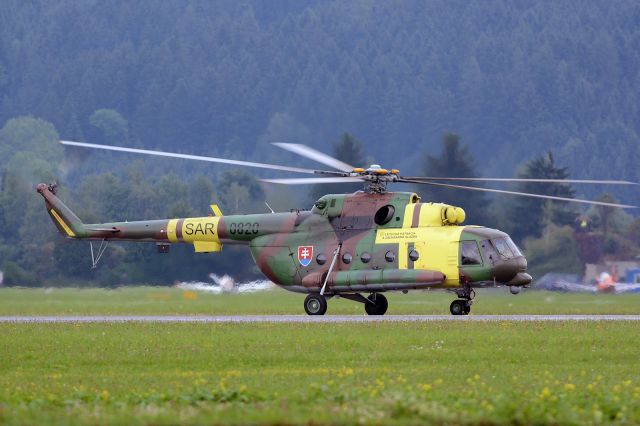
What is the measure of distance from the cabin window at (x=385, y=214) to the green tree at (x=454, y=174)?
17411 millimetres

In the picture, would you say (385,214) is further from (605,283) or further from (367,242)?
(605,283)

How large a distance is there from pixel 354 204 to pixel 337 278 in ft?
6.54

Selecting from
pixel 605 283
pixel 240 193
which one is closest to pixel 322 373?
pixel 605 283

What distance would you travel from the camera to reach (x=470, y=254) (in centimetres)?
3422

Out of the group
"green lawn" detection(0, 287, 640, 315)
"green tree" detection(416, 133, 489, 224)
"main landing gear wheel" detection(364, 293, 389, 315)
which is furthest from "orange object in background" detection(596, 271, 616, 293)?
"main landing gear wheel" detection(364, 293, 389, 315)

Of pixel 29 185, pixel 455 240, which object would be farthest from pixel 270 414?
pixel 29 185

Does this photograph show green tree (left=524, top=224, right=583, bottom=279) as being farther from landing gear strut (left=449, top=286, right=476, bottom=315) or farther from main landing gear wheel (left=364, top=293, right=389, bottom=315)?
landing gear strut (left=449, top=286, right=476, bottom=315)

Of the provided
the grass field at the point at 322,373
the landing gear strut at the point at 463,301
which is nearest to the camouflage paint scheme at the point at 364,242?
the landing gear strut at the point at 463,301

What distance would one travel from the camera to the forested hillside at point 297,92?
218ft

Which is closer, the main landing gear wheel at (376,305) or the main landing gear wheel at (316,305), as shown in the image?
the main landing gear wheel at (316,305)

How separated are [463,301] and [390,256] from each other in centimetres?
223

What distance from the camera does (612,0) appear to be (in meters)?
121

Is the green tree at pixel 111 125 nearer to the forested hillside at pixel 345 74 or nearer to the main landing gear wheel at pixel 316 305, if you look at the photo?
the forested hillside at pixel 345 74

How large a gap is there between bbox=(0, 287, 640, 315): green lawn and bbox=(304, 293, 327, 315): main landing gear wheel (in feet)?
9.41
